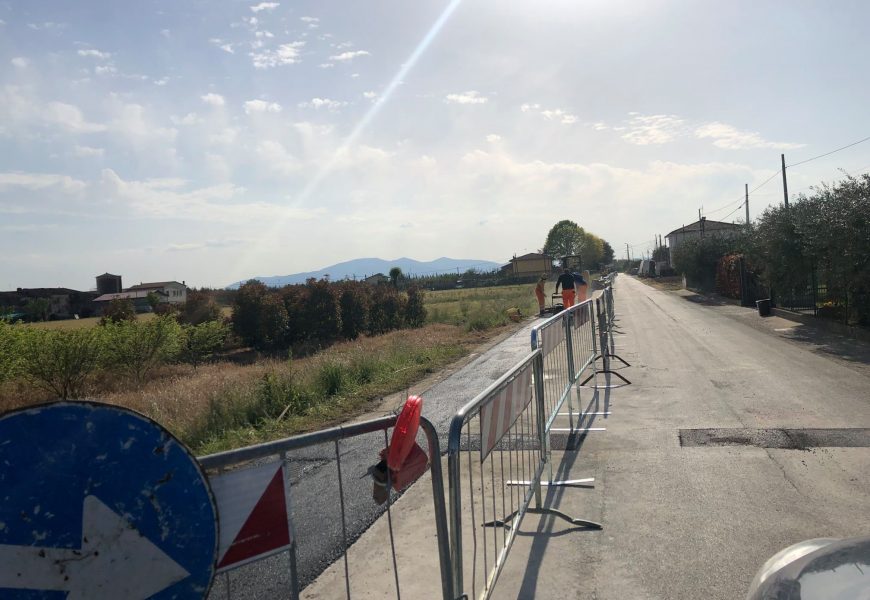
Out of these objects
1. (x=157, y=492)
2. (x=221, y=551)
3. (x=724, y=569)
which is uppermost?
(x=157, y=492)

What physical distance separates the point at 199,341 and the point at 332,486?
58.0 feet

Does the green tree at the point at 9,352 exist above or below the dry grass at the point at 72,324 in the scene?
below

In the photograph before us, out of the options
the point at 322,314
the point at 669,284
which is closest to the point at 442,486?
the point at 322,314

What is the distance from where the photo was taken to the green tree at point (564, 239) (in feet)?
406

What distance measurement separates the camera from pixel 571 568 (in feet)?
14.1

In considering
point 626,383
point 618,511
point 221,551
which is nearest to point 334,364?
point 626,383

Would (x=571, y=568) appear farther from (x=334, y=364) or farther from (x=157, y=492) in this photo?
(x=334, y=364)

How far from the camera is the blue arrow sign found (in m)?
1.68

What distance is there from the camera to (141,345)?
58.2 feet

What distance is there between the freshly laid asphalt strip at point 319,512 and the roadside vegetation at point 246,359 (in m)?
1.65

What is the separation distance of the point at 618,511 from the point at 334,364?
28.7ft

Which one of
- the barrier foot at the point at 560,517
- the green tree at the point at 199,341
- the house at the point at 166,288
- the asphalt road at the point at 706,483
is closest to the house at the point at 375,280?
the green tree at the point at 199,341

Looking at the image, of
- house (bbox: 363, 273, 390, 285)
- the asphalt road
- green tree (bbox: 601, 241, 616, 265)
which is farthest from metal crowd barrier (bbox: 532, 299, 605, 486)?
green tree (bbox: 601, 241, 616, 265)

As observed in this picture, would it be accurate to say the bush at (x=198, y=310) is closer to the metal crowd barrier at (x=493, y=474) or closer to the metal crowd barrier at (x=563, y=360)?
the metal crowd barrier at (x=563, y=360)
